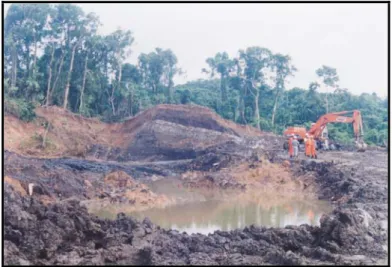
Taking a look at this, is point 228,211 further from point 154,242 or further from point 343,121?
point 343,121

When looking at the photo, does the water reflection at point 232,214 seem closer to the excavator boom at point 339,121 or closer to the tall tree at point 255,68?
the excavator boom at point 339,121

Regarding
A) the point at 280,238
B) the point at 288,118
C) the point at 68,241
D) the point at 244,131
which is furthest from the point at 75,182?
the point at 288,118

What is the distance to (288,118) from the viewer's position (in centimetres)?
2775

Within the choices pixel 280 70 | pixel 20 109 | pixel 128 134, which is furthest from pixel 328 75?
pixel 20 109

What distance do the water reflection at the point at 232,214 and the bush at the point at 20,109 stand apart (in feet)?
A: 35.3

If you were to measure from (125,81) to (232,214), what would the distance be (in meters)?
18.3

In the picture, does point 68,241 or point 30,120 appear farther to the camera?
point 30,120

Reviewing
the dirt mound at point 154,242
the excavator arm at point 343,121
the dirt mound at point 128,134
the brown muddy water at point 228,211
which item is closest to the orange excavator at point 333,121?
the excavator arm at point 343,121

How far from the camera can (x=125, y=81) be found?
30062 millimetres

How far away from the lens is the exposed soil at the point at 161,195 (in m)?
7.59

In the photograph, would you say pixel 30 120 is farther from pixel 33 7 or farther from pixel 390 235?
pixel 390 235

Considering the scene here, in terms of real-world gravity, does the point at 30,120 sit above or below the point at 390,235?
above

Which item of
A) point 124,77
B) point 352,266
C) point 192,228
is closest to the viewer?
point 352,266

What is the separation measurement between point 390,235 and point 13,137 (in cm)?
1704
